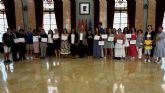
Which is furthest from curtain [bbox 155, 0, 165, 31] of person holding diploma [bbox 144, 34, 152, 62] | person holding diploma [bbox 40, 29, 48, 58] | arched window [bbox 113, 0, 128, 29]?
person holding diploma [bbox 40, 29, 48, 58]

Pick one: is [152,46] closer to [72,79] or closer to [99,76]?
[99,76]

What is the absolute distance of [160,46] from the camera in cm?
1127

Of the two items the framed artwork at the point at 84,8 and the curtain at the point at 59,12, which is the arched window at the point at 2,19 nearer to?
the curtain at the point at 59,12

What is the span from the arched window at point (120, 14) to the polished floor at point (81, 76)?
3903mm

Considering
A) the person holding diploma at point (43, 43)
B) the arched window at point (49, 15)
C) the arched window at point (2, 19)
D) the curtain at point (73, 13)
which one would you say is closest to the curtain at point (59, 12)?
the curtain at point (73, 13)

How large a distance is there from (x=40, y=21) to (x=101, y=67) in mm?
5317

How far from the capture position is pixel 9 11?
14391 mm

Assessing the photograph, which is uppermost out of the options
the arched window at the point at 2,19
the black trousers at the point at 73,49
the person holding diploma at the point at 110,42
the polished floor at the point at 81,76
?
the arched window at the point at 2,19

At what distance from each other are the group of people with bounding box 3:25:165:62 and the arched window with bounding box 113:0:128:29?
2.89 meters

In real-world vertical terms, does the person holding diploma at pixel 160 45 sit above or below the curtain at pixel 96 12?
below

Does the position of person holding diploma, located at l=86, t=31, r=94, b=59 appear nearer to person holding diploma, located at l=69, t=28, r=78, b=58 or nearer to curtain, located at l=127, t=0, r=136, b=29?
person holding diploma, located at l=69, t=28, r=78, b=58

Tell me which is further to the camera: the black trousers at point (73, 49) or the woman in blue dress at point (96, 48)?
the black trousers at point (73, 49)

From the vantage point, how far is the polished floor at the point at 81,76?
8.02 metres

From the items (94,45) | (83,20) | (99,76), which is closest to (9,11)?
(83,20)
